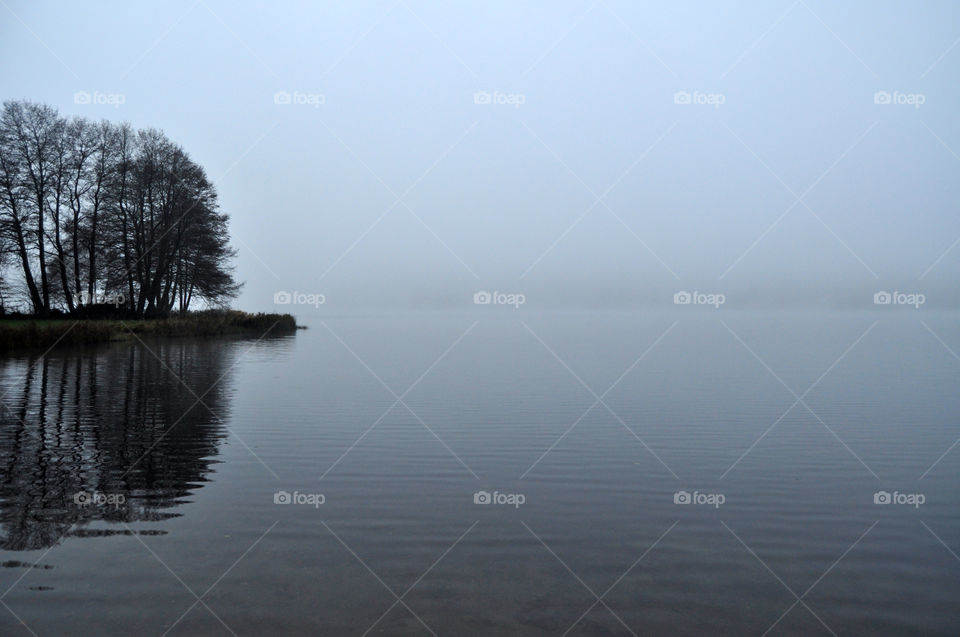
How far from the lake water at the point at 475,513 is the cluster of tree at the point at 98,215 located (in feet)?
99.2

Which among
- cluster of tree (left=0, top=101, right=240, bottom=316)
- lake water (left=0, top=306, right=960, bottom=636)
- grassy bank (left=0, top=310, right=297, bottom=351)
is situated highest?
cluster of tree (left=0, top=101, right=240, bottom=316)

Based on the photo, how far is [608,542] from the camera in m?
7.32

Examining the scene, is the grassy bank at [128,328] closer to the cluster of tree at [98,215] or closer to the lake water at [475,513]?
the cluster of tree at [98,215]

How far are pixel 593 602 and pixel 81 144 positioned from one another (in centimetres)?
4717

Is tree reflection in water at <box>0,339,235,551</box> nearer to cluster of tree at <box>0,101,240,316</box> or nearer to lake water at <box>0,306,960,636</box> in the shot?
lake water at <box>0,306,960,636</box>

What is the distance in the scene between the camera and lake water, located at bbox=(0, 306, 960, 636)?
5.68 meters

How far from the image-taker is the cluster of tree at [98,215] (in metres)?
42.2

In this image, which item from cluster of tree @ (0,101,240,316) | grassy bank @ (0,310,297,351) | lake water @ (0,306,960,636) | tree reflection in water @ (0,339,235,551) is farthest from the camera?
cluster of tree @ (0,101,240,316)

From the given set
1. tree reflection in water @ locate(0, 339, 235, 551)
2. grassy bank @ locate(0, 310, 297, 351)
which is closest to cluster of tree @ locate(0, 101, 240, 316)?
grassy bank @ locate(0, 310, 297, 351)

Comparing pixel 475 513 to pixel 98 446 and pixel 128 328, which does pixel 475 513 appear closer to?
pixel 98 446

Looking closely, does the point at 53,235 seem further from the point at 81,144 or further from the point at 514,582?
the point at 514,582

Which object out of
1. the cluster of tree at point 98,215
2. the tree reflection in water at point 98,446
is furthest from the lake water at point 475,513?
the cluster of tree at point 98,215

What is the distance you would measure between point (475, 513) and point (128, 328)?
128 feet

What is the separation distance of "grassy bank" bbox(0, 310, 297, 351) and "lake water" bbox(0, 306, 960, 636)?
618 inches
